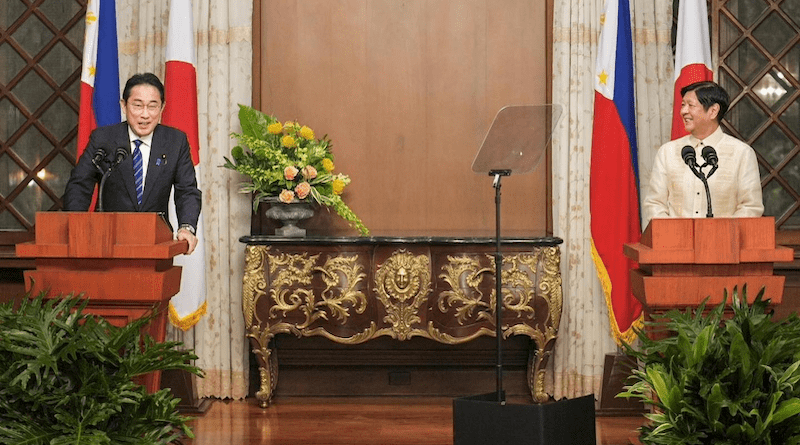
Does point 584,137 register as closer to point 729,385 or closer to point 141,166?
point 141,166

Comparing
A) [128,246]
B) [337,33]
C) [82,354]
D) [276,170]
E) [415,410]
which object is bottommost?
[415,410]

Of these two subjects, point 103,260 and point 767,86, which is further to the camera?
point 767,86

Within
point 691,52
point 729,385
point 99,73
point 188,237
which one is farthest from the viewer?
point 99,73

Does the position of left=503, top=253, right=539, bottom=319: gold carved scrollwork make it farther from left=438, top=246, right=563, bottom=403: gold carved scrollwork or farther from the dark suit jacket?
the dark suit jacket

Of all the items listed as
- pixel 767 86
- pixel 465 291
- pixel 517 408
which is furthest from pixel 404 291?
pixel 767 86

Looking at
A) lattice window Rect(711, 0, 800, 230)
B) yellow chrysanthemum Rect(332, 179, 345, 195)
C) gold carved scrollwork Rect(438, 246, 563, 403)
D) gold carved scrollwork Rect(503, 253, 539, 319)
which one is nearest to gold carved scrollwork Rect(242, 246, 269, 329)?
yellow chrysanthemum Rect(332, 179, 345, 195)

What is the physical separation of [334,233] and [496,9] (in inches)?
65.4

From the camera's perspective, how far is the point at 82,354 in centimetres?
291

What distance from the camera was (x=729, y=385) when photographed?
2.78 m

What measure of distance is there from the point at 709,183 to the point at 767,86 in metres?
1.56

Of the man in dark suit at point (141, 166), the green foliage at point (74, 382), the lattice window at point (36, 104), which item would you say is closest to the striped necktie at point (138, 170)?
the man in dark suit at point (141, 166)

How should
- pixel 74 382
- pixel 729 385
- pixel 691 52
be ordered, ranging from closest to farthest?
pixel 729 385, pixel 74 382, pixel 691 52

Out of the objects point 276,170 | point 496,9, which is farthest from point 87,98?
point 496,9

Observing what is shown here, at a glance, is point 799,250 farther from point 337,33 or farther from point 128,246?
point 128,246
